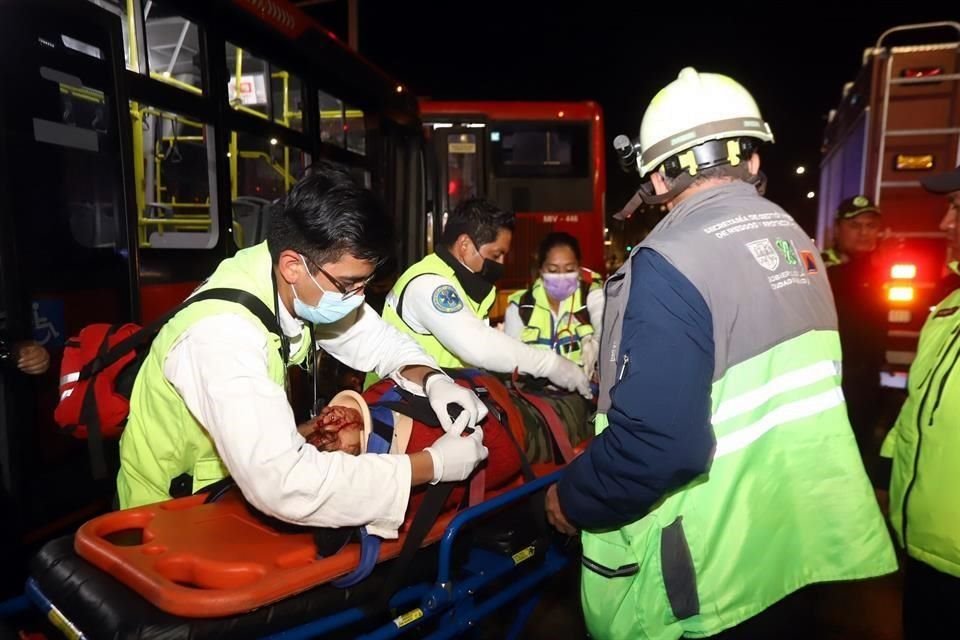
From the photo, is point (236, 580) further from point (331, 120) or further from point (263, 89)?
point (331, 120)

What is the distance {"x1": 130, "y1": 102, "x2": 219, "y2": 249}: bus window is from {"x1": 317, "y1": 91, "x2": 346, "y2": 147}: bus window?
954 mm

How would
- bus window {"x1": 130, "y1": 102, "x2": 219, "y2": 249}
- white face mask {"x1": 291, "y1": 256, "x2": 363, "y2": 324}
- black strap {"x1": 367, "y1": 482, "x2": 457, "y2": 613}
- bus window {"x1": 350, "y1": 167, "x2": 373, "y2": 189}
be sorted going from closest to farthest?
black strap {"x1": 367, "y1": 482, "x2": 457, "y2": 613}, white face mask {"x1": 291, "y1": 256, "x2": 363, "y2": 324}, bus window {"x1": 130, "y1": 102, "x2": 219, "y2": 249}, bus window {"x1": 350, "y1": 167, "x2": 373, "y2": 189}

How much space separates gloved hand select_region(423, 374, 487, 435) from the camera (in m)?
2.01

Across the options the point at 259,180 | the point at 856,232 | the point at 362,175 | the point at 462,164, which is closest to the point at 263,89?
the point at 259,180

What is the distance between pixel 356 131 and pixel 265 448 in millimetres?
4155

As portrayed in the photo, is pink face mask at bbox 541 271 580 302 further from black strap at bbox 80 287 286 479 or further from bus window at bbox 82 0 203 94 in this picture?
black strap at bbox 80 287 286 479

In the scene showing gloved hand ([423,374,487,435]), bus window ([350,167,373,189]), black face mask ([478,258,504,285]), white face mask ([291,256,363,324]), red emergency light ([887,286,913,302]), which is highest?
bus window ([350,167,373,189])

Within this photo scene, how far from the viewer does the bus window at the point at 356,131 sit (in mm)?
5078

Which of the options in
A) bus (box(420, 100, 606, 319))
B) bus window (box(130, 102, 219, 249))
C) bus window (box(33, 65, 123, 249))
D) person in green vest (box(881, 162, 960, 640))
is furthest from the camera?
bus (box(420, 100, 606, 319))

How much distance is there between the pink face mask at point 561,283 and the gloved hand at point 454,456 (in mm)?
2139

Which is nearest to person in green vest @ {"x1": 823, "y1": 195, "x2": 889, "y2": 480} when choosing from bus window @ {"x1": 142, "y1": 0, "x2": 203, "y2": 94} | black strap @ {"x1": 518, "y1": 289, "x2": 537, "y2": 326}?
black strap @ {"x1": 518, "y1": 289, "x2": 537, "y2": 326}

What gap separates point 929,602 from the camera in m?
1.95

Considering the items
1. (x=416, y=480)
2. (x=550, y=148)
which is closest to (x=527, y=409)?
(x=416, y=480)

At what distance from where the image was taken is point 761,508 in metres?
1.48
